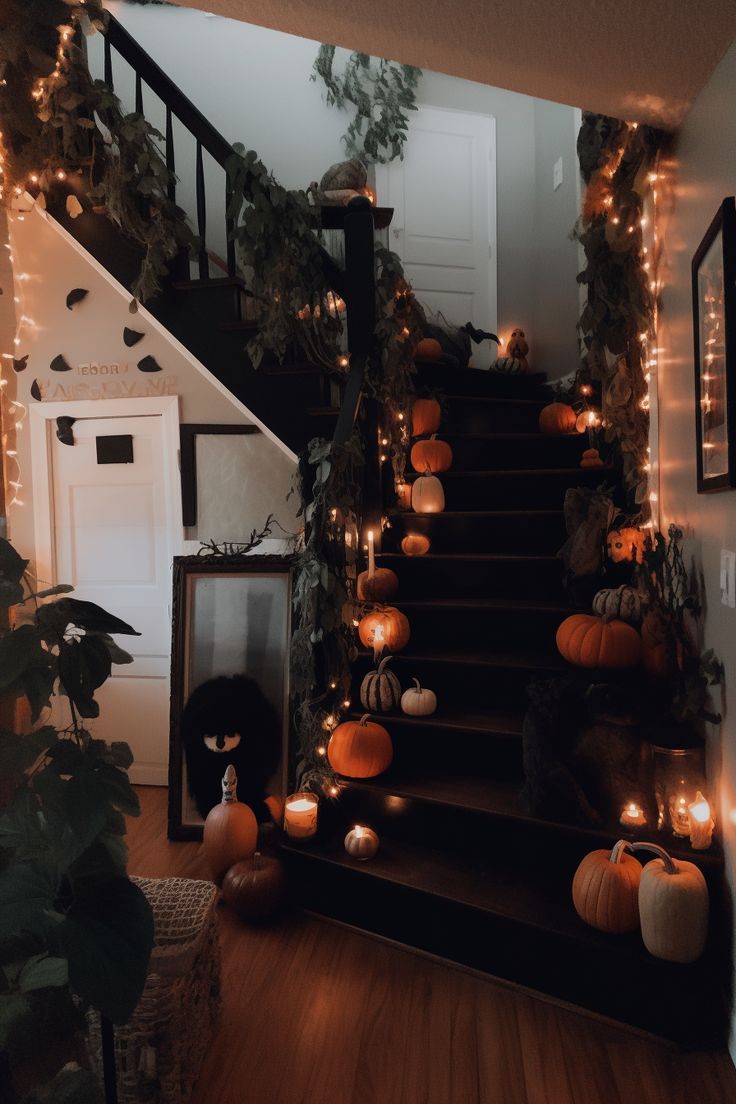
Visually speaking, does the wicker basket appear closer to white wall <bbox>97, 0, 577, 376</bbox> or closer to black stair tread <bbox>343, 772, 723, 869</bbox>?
black stair tread <bbox>343, 772, 723, 869</bbox>

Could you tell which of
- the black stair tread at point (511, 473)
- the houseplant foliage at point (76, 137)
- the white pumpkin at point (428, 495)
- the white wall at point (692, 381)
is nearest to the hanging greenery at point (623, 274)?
the white wall at point (692, 381)

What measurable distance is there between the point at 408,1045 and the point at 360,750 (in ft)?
2.71

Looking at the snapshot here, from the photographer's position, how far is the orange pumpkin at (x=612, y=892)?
1709 mm

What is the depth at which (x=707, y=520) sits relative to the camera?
1.78 metres

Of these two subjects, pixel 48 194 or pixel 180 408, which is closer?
pixel 48 194

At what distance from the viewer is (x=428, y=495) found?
10.0 feet

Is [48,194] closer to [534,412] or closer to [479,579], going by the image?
[479,579]

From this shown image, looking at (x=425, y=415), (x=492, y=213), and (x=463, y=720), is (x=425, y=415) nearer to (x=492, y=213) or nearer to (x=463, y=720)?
(x=463, y=720)

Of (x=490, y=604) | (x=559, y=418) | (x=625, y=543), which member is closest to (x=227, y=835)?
(x=490, y=604)

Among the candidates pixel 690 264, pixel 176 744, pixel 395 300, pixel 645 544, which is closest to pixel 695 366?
pixel 690 264

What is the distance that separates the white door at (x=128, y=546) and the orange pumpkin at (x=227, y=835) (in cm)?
109

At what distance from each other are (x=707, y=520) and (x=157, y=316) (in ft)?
6.82

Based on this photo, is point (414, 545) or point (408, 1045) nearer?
point (408, 1045)

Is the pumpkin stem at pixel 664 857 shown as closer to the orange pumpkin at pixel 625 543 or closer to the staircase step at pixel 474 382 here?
the orange pumpkin at pixel 625 543
